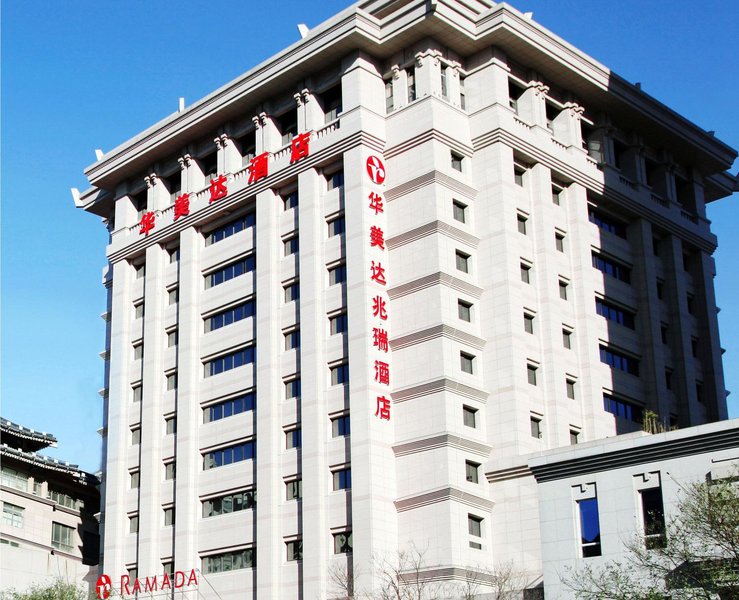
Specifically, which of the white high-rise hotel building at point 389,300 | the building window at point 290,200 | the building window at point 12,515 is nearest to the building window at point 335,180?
the white high-rise hotel building at point 389,300

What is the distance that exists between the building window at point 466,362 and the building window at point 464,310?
1.85 m

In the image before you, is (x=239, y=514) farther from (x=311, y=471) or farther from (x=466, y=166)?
(x=466, y=166)

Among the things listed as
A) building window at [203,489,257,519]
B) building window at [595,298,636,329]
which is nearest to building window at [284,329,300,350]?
building window at [203,489,257,519]

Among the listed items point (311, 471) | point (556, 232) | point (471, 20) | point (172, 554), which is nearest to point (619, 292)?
point (556, 232)

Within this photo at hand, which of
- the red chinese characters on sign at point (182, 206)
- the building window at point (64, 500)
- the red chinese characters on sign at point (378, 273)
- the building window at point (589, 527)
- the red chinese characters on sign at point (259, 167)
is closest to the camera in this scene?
the building window at point (589, 527)

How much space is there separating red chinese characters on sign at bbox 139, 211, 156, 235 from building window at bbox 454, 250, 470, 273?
2135cm

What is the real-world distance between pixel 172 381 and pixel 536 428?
71.5ft

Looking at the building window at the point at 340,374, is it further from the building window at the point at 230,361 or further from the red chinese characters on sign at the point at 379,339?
the building window at the point at 230,361

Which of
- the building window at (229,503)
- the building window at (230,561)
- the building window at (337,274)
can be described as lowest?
the building window at (230,561)

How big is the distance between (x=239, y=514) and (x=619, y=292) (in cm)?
2452

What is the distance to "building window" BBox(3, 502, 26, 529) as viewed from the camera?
77750 millimetres

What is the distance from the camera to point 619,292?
70.2 meters

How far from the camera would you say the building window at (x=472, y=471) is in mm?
58350

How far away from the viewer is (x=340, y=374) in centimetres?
6141
